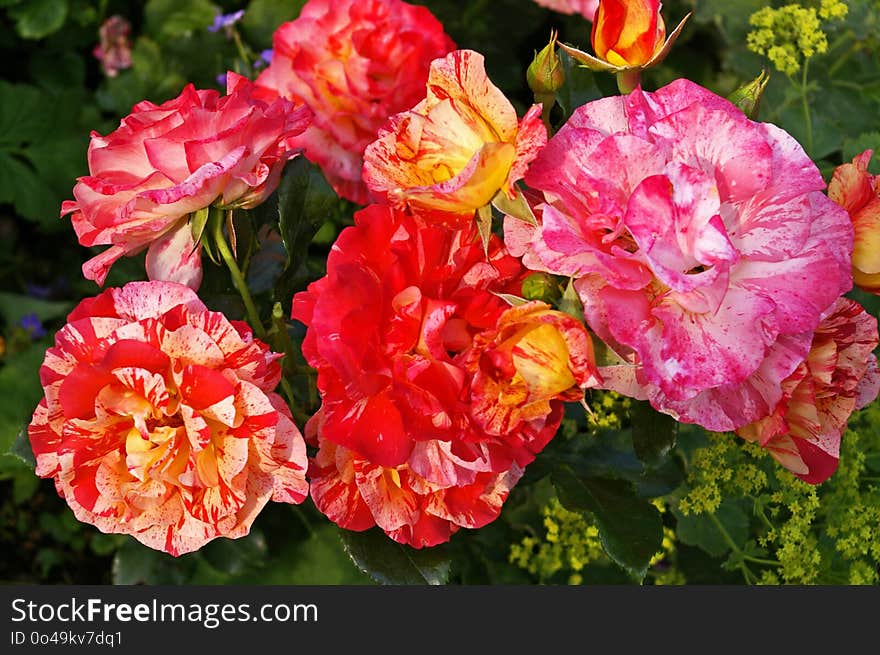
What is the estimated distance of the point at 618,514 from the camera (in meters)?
0.71

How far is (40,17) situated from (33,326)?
44 centimetres

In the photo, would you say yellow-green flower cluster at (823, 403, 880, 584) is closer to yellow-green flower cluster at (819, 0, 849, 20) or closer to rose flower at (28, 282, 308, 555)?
yellow-green flower cluster at (819, 0, 849, 20)

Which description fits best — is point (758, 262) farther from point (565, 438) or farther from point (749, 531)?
point (749, 531)

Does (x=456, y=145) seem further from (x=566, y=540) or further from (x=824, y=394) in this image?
(x=566, y=540)

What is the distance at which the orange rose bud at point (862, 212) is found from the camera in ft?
1.73

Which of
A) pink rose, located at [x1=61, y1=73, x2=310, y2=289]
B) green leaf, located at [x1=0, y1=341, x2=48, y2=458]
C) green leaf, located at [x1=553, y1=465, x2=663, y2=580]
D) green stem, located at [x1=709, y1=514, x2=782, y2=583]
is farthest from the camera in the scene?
green leaf, located at [x1=0, y1=341, x2=48, y2=458]

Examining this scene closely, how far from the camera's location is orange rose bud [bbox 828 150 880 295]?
0.53 metres

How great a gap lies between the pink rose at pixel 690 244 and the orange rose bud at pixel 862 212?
3 centimetres

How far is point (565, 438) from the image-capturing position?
85 centimetres

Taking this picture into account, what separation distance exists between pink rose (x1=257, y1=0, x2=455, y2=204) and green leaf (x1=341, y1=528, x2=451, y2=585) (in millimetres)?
322

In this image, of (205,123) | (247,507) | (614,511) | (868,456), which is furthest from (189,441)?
(868,456)

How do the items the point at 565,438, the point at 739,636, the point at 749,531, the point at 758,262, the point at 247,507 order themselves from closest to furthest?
1. the point at 758,262
2. the point at 247,507
3. the point at 739,636
4. the point at 565,438
5. the point at 749,531

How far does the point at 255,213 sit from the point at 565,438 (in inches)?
13.4

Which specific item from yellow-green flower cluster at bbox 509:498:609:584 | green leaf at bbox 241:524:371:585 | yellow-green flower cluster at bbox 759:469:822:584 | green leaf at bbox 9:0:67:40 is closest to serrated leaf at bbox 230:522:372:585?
green leaf at bbox 241:524:371:585
